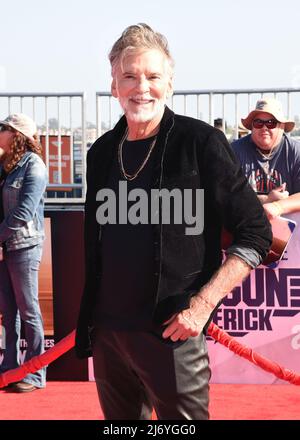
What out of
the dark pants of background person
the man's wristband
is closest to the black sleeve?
the man's wristband

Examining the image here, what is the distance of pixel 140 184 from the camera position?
112 inches

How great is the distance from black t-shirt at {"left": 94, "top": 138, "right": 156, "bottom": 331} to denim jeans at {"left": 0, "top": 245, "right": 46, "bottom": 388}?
11.6 feet

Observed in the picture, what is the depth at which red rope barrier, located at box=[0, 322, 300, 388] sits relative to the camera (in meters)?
5.43

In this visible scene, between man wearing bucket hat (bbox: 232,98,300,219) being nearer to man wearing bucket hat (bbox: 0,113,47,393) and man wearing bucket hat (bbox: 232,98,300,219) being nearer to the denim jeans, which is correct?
man wearing bucket hat (bbox: 0,113,47,393)

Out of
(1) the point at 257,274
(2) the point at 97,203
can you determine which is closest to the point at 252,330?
(1) the point at 257,274

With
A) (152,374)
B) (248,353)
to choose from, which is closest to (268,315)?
(248,353)

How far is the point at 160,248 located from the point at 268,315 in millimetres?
3739

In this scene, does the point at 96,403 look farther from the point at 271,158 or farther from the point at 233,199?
the point at 233,199

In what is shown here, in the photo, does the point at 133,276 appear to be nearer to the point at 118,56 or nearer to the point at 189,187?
the point at 189,187

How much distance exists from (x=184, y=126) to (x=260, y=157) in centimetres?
339

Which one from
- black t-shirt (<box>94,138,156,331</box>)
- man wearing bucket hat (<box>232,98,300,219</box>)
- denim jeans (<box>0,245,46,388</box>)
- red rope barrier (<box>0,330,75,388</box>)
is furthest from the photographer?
denim jeans (<box>0,245,46,388</box>)

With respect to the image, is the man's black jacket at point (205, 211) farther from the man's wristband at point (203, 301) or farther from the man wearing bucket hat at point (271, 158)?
the man wearing bucket hat at point (271, 158)

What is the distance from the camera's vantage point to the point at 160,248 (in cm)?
277

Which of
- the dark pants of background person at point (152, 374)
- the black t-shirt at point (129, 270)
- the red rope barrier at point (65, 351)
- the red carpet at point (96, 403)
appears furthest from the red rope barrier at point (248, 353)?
the black t-shirt at point (129, 270)
